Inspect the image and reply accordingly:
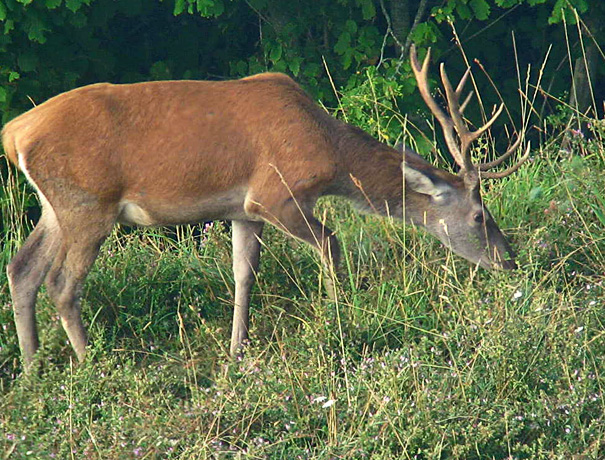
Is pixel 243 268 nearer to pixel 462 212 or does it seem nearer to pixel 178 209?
pixel 178 209

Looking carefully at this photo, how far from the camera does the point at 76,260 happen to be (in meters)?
5.05

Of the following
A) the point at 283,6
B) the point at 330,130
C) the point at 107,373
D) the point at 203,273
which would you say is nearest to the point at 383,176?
the point at 330,130

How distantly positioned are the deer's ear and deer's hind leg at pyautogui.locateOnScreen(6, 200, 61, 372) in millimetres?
1843

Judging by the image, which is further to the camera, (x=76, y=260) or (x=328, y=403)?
(x=76, y=260)

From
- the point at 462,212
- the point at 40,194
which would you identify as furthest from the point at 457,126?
the point at 40,194

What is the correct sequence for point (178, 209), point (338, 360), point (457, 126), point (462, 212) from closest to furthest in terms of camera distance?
point (338, 360), point (178, 209), point (457, 126), point (462, 212)

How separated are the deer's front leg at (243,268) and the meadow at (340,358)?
0.27ft

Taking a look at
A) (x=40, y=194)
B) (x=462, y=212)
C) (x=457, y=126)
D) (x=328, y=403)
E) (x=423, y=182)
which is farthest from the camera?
(x=462, y=212)

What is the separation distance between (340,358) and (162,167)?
4.11ft

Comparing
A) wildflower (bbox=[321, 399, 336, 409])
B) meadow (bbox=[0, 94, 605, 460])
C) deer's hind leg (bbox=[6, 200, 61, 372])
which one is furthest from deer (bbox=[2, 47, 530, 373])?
wildflower (bbox=[321, 399, 336, 409])

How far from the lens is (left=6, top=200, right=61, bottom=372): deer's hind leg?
5160 mm

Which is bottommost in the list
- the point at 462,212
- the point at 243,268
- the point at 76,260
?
the point at 243,268

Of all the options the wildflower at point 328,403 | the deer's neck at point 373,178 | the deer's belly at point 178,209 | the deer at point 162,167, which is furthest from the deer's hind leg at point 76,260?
the wildflower at point 328,403

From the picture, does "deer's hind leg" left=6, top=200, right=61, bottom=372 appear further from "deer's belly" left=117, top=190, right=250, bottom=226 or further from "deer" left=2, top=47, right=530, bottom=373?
"deer's belly" left=117, top=190, right=250, bottom=226
